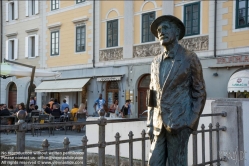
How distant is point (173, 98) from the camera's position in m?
3.72

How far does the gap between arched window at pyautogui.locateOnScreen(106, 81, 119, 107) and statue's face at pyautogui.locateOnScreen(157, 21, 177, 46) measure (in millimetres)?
17388

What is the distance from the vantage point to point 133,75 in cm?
1998

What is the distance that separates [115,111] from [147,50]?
12.0ft

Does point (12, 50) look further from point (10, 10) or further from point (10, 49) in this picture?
point (10, 10)

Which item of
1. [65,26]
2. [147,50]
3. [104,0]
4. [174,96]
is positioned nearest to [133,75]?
[147,50]

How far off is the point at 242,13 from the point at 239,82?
3.03 m

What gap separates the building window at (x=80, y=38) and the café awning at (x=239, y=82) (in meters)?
10.4

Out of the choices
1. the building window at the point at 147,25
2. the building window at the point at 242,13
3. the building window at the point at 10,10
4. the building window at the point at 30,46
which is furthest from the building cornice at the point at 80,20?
the building window at the point at 242,13

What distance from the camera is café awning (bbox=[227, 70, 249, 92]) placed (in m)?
15.1

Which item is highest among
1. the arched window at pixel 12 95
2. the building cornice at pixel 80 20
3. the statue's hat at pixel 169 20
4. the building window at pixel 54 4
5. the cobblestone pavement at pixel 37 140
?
the building window at pixel 54 4

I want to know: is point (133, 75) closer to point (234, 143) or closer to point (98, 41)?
point (98, 41)

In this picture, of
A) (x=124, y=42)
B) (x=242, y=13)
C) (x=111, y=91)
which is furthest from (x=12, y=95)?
(x=242, y=13)

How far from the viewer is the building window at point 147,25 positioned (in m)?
19.6

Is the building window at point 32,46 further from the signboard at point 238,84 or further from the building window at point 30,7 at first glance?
the signboard at point 238,84
